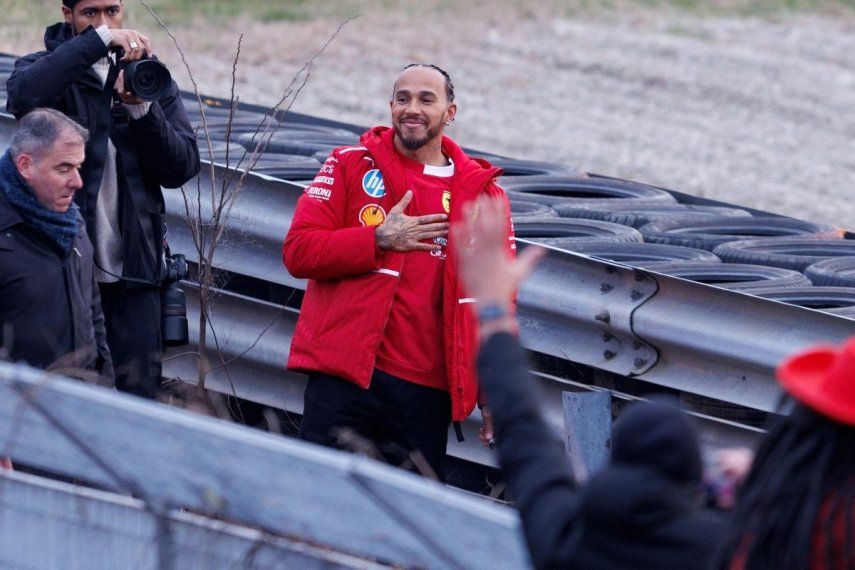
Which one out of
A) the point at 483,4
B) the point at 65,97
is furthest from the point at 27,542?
the point at 483,4

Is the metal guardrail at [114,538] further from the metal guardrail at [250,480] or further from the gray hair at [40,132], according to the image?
the gray hair at [40,132]

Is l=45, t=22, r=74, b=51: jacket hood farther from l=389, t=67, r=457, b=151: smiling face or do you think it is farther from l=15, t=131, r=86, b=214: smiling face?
l=389, t=67, r=457, b=151: smiling face

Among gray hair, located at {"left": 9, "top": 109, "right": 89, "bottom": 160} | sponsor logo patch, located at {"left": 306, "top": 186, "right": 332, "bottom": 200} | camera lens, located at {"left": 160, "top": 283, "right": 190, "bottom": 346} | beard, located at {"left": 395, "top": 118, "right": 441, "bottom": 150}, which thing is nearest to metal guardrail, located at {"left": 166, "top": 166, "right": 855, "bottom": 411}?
beard, located at {"left": 395, "top": 118, "right": 441, "bottom": 150}

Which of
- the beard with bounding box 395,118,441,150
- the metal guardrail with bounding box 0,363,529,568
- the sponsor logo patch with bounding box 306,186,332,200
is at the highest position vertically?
the beard with bounding box 395,118,441,150

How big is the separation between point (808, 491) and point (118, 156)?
10.4 ft

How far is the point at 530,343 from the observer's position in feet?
17.2

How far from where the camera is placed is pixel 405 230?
450 centimetres

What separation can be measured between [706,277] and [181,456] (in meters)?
3.66

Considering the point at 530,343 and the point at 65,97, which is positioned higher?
the point at 65,97

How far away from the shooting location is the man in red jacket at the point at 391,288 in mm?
4535

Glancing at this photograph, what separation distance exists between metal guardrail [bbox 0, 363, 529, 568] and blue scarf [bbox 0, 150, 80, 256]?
1.28m

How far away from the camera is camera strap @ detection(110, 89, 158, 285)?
16.0 feet

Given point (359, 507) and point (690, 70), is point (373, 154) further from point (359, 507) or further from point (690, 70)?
point (690, 70)

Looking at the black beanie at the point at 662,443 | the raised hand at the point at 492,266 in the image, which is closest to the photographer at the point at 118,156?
the raised hand at the point at 492,266
